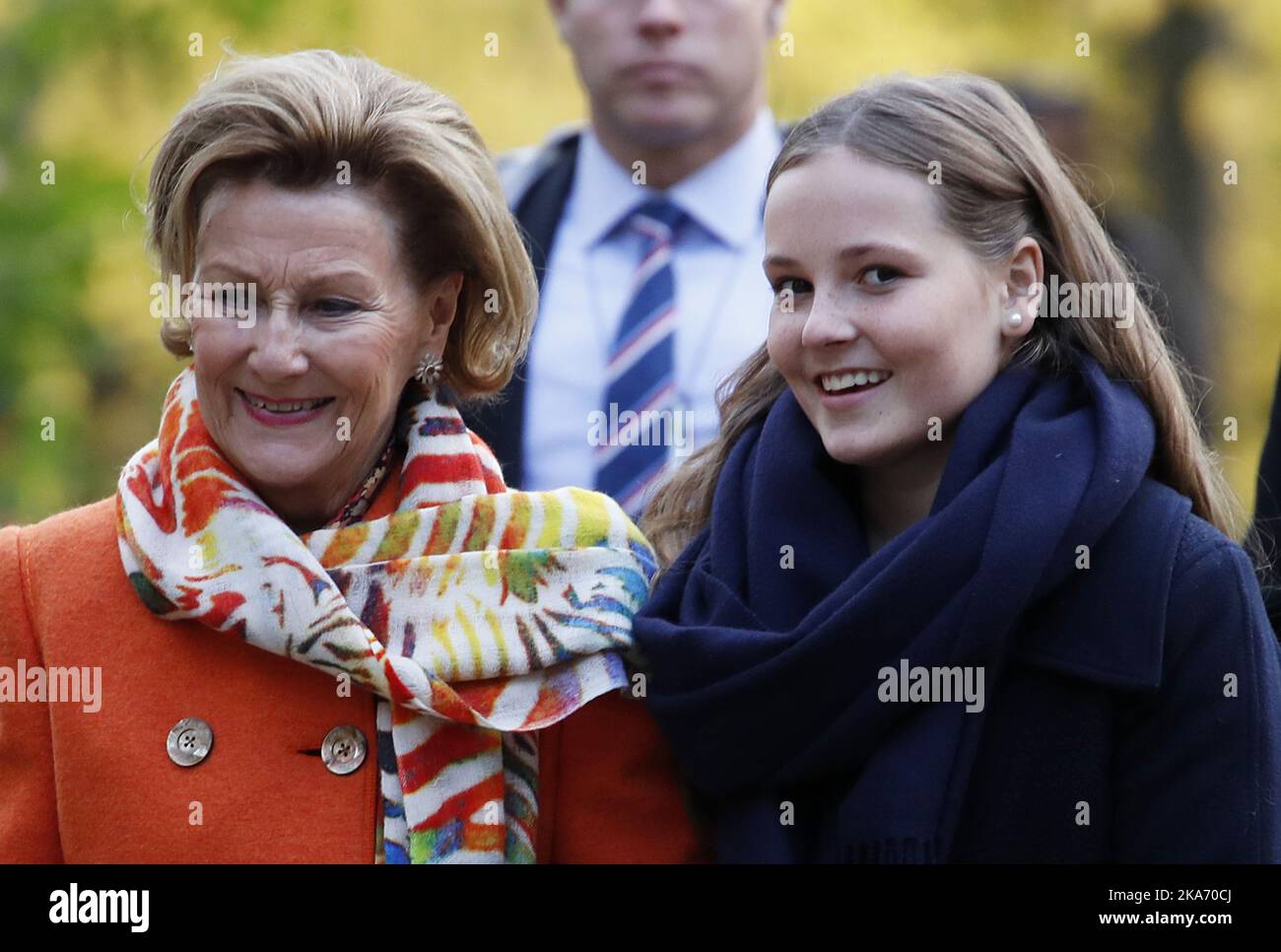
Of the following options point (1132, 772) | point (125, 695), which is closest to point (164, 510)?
point (125, 695)

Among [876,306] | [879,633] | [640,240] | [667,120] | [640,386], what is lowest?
[879,633]

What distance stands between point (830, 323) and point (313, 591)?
2.81 feet

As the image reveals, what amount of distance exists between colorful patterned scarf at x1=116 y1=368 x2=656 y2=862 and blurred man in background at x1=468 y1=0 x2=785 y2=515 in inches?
40.5

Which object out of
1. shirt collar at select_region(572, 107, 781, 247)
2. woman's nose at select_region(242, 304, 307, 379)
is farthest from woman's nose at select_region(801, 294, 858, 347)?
shirt collar at select_region(572, 107, 781, 247)

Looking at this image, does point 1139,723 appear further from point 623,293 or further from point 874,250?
point 623,293

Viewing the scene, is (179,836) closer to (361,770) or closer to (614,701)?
(361,770)

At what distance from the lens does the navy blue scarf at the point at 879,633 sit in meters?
2.85

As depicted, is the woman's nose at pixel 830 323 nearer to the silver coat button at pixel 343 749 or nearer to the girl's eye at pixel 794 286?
the girl's eye at pixel 794 286

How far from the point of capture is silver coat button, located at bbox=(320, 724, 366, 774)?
3.06 meters

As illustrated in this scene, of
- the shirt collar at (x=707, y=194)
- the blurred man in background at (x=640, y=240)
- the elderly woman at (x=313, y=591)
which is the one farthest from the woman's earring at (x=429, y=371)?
the shirt collar at (x=707, y=194)

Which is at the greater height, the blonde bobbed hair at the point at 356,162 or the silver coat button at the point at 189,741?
the blonde bobbed hair at the point at 356,162

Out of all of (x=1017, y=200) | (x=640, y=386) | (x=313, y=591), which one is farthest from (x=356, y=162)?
(x=640, y=386)

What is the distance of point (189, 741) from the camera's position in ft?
9.93

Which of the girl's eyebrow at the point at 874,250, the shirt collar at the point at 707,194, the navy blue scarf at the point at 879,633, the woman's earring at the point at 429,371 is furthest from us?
the shirt collar at the point at 707,194
